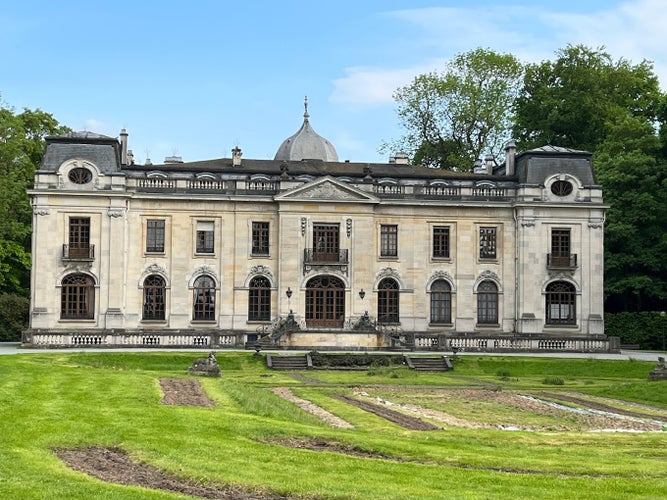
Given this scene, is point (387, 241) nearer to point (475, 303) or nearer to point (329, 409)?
point (475, 303)

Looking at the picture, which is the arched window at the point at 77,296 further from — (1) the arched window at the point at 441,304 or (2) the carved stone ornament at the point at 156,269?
(1) the arched window at the point at 441,304

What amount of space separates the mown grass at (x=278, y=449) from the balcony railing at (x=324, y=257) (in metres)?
24.9

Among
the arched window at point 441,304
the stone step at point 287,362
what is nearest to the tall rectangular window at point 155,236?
the stone step at point 287,362

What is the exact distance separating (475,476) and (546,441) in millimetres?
5547

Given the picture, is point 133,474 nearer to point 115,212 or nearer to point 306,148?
point 115,212

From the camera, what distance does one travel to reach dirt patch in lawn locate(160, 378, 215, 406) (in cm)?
2374

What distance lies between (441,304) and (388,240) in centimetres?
448

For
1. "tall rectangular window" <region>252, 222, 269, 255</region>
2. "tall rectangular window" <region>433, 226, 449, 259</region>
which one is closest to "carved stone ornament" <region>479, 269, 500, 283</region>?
"tall rectangular window" <region>433, 226, 449, 259</region>

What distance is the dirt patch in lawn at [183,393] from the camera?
2374cm

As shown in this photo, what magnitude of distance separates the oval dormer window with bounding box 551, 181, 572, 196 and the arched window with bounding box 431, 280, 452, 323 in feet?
25.2

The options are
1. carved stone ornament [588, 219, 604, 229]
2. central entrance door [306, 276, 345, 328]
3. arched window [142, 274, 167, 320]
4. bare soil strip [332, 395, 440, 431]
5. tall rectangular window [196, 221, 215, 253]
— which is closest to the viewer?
bare soil strip [332, 395, 440, 431]

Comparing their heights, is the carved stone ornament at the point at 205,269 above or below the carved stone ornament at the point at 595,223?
below

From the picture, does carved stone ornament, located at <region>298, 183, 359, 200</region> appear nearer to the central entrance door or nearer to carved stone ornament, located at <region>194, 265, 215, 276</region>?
the central entrance door

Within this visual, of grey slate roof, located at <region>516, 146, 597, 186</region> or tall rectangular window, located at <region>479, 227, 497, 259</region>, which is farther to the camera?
tall rectangular window, located at <region>479, 227, 497, 259</region>
